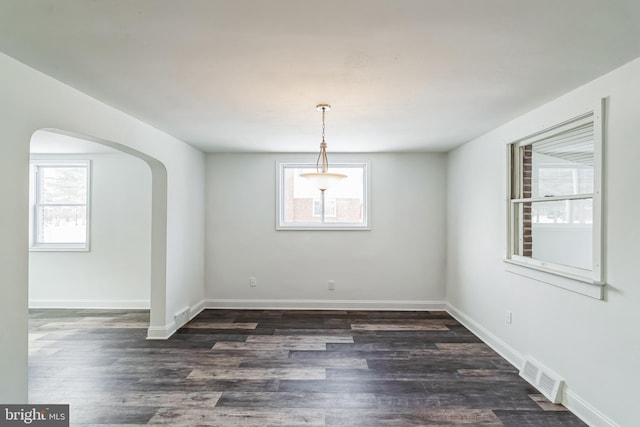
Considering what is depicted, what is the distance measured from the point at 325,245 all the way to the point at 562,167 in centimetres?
309

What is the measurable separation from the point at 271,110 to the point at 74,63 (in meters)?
1.39

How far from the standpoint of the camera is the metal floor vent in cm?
258

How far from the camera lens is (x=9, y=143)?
194 cm

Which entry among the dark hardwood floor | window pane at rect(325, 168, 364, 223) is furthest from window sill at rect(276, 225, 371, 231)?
the dark hardwood floor

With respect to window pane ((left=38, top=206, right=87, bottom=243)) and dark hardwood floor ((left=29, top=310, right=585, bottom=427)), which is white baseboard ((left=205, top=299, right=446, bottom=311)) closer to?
dark hardwood floor ((left=29, top=310, right=585, bottom=427))

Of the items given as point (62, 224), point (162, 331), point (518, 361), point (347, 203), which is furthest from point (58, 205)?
point (518, 361)

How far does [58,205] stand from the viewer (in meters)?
5.20

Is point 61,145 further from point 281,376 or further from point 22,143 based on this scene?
point 281,376

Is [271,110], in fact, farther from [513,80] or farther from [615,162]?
[615,162]

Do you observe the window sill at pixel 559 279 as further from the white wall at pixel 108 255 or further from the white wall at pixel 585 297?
the white wall at pixel 108 255

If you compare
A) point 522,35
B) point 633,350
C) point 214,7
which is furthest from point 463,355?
point 214,7

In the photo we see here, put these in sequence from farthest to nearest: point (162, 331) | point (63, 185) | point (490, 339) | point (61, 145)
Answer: point (63, 185) < point (61, 145) < point (162, 331) < point (490, 339)

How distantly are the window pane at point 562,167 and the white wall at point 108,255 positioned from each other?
4.93 metres

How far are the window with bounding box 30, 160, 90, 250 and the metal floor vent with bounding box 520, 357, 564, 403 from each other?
5.81m
